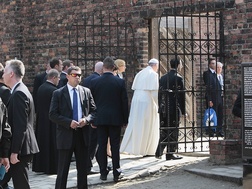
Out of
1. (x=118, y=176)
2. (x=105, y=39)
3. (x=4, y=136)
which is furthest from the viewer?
(x=105, y=39)

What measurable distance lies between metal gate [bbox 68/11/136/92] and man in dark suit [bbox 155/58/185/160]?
1654 millimetres

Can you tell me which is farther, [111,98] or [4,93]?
[111,98]

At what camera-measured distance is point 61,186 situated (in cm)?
833

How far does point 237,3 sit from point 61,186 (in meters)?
4.42

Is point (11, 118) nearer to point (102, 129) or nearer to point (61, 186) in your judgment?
point (61, 186)

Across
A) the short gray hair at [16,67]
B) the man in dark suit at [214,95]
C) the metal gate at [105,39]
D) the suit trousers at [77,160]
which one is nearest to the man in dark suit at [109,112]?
the suit trousers at [77,160]

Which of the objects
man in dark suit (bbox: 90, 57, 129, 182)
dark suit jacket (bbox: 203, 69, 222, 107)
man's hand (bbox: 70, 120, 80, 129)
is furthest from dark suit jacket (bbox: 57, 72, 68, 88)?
man's hand (bbox: 70, 120, 80, 129)

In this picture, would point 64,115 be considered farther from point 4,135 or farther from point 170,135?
point 170,135

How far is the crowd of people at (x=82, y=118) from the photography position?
7.47 m

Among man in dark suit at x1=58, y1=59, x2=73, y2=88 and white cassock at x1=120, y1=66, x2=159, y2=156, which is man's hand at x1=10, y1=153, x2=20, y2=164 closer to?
man in dark suit at x1=58, y1=59, x2=73, y2=88

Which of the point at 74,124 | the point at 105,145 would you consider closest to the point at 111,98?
the point at 105,145

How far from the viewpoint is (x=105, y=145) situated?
392 inches

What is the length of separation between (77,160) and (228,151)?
9.49 feet

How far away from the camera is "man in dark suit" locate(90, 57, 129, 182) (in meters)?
9.86
